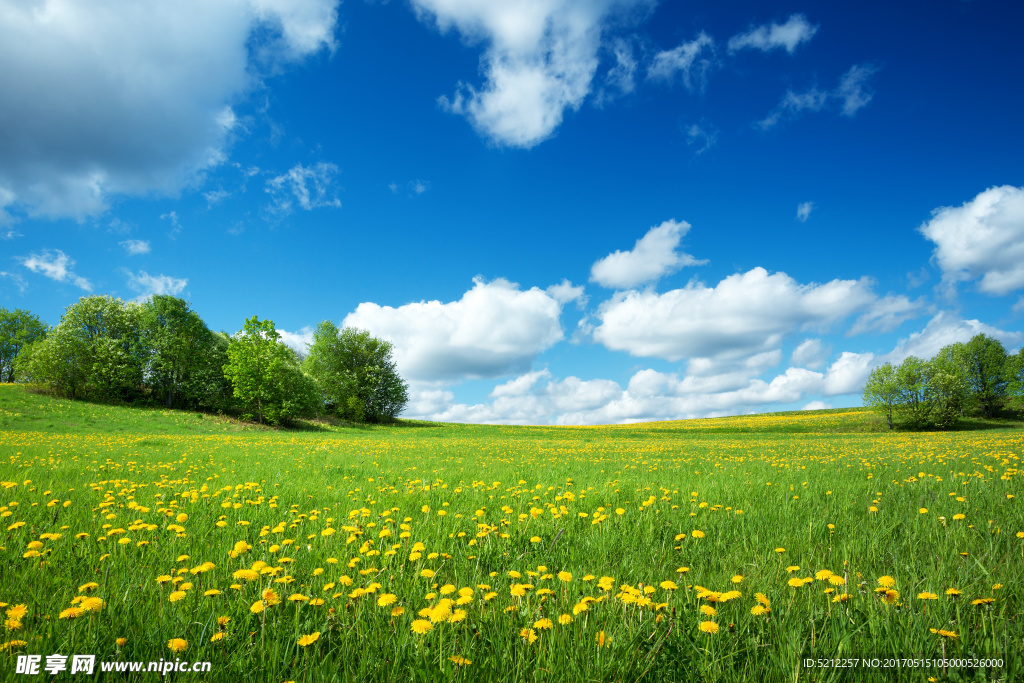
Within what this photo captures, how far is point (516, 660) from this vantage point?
7.36 ft

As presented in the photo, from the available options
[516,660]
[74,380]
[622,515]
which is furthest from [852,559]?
[74,380]

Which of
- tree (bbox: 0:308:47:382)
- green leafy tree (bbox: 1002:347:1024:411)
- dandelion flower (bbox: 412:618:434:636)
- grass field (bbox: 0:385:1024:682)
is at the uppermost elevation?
tree (bbox: 0:308:47:382)

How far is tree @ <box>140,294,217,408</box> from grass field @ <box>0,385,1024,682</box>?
1771 inches

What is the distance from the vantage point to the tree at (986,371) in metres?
61.4

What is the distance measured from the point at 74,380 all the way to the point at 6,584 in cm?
5091

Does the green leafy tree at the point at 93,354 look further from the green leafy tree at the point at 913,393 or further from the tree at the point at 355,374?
the green leafy tree at the point at 913,393

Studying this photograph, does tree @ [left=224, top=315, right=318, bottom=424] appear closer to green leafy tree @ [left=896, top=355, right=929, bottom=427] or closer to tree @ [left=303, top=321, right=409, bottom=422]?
tree @ [left=303, top=321, right=409, bottom=422]

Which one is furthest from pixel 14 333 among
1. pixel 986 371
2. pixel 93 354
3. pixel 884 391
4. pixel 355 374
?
pixel 986 371

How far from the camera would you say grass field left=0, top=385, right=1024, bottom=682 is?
2.19m

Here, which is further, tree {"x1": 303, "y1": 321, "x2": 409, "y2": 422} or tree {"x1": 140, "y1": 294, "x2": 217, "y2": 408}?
tree {"x1": 303, "y1": 321, "x2": 409, "y2": 422}

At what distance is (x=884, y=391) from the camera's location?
184 ft

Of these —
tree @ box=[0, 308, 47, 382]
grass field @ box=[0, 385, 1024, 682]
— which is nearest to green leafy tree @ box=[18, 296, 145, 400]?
tree @ box=[0, 308, 47, 382]

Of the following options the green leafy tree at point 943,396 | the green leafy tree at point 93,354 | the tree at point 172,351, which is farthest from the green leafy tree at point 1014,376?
the green leafy tree at point 93,354

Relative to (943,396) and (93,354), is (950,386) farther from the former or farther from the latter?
(93,354)
